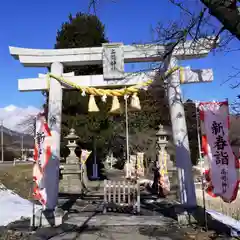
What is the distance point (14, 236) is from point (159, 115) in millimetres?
17880

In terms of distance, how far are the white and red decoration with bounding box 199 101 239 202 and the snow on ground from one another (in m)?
5.28

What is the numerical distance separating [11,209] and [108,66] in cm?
541

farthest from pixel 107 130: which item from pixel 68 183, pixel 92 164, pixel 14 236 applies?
pixel 14 236

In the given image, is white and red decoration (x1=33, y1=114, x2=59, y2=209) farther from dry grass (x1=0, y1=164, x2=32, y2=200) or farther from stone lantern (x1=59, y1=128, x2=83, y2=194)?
dry grass (x1=0, y1=164, x2=32, y2=200)

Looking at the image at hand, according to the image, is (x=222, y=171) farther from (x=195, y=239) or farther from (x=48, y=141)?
(x=48, y=141)

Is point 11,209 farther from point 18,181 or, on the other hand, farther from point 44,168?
point 18,181

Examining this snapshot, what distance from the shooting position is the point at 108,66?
864 centimetres

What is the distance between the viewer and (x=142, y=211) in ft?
32.8

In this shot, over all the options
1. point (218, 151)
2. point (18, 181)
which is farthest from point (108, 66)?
point (18, 181)

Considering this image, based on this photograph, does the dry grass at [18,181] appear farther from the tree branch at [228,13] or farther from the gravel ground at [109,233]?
the tree branch at [228,13]

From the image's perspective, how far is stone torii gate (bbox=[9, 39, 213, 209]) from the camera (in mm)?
8344

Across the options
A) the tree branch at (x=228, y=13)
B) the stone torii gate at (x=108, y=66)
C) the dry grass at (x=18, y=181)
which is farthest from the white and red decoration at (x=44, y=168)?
the dry grass at (x=18, y=181)

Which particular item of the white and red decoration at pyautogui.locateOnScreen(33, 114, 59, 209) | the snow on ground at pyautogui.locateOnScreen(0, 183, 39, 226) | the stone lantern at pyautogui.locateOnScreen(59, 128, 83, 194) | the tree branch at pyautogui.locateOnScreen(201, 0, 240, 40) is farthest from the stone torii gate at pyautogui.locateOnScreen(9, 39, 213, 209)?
the stone lantern at pyautogui.locateOnScreen(59, 128, 83, 194)

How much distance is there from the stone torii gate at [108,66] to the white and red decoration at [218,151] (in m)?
1.50
